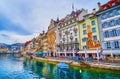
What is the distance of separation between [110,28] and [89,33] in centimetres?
1254

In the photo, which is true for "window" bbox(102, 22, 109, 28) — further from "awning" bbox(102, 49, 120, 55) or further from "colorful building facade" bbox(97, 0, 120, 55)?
"awning" bbox(102, 49, 120, 55)

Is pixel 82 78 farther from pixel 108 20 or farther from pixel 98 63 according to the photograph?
pixel 108 20

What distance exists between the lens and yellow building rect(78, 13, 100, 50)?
2415 inches

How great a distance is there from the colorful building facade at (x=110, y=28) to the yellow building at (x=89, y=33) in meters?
3.17

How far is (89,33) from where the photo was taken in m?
64.3

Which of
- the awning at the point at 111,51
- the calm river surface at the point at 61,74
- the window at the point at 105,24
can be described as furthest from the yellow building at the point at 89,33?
the calm river surface at the point at 61,74

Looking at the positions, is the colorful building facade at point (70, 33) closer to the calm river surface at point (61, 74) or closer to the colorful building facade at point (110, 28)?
the colorful building facade at point (110, 28)

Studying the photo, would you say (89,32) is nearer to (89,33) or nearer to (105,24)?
(89,33)

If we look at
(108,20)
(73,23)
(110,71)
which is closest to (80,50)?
(73,23)

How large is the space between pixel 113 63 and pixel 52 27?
7464cm

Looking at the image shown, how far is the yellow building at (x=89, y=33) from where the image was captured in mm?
61344

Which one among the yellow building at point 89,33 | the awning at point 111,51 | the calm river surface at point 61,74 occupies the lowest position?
the calm river surface at point 61,74

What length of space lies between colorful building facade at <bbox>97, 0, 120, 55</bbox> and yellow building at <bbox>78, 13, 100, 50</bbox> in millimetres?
3172

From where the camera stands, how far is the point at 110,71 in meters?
39.6
